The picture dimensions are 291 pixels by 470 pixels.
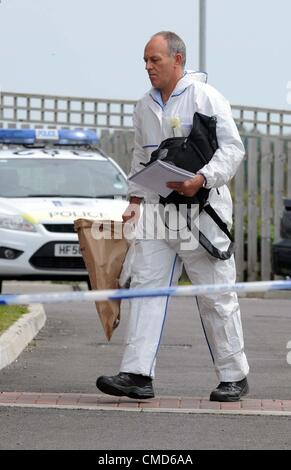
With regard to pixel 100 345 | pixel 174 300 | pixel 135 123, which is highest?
pixel 135 123

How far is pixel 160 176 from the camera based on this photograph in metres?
8.18

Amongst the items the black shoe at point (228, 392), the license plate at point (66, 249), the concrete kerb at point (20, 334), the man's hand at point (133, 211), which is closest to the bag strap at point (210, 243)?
the man's hand at point (133, 211)

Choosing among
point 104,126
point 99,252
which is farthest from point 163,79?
point 104,126

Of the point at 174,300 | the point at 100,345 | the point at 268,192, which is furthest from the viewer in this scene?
the point at 268,192

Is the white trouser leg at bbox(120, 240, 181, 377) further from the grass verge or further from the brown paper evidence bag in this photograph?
the grass verge

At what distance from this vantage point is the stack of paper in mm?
8086

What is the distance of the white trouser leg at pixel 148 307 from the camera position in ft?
27.7

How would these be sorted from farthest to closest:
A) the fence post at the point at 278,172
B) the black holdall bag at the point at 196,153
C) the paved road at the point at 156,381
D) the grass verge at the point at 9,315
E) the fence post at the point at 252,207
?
the fence post at the point at 252,207, the fence post at the point at 278,172, the grass verge at the point at 9,315, the black holdall bag at the point at 196,153, the paved road at the point at 156,381

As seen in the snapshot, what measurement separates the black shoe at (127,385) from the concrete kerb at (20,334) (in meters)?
1.65

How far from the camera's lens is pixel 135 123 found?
862cm

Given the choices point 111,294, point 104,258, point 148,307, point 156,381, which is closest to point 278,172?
point 156,381

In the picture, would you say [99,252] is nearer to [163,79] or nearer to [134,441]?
[163,79]

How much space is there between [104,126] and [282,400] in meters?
18.0

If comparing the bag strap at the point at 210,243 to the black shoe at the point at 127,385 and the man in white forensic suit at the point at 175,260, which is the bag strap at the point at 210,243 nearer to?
the man in white forensic suit at the point at 175,260
